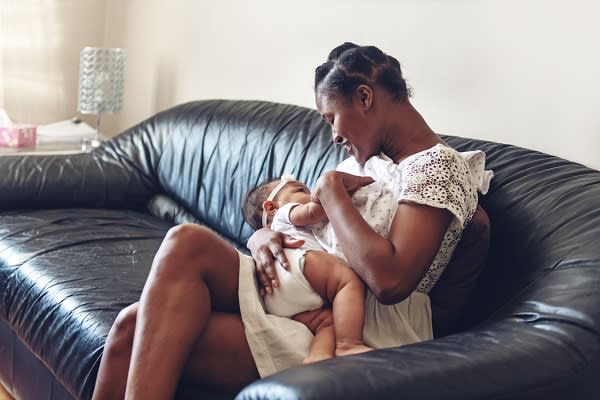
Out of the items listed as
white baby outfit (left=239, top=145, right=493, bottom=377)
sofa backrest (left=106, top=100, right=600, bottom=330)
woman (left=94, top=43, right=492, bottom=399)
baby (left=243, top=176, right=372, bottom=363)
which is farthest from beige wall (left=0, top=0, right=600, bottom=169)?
baby (left=243, top=176, right=372, bottom=363)

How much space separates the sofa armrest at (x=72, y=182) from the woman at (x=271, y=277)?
4.25ft

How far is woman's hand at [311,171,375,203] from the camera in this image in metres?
1.77

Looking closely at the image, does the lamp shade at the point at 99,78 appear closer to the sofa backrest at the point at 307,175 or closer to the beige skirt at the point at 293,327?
the sofa backrest at the point at 307,175

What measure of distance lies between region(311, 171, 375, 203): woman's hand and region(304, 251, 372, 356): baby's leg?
0.13 m

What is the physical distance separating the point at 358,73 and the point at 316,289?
0.47 m

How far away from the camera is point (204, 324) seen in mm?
1668

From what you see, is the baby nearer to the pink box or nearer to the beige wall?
the beige wall

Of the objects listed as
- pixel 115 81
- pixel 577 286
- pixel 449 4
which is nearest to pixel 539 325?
pixel 577 286

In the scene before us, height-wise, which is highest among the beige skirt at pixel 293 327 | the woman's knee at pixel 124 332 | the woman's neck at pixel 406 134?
the woman's neck at pixel 406 134

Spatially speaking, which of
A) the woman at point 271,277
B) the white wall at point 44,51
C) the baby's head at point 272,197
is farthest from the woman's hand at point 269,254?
the white wall at point 44,51

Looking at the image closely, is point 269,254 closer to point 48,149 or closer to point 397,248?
point 397,248

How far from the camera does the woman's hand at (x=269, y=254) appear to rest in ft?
5.84

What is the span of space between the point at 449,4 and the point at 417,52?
183 millimetres

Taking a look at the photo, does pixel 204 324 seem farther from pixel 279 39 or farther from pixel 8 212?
pixel 279 39
